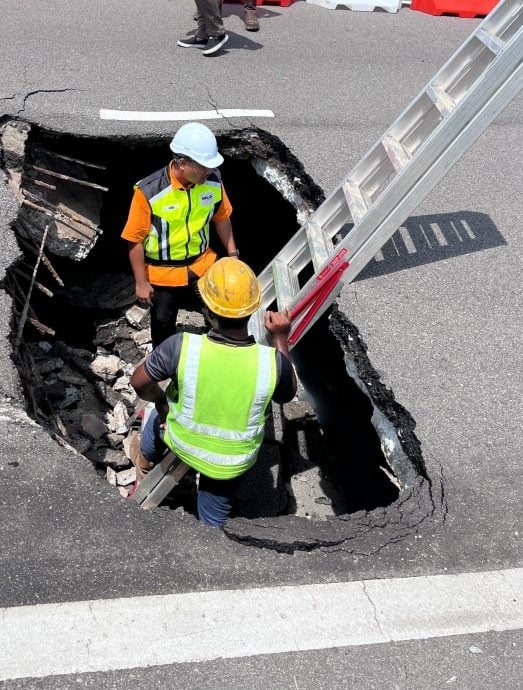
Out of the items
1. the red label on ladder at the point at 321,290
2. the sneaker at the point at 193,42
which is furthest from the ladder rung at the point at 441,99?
the sneaker at the point at 193,42

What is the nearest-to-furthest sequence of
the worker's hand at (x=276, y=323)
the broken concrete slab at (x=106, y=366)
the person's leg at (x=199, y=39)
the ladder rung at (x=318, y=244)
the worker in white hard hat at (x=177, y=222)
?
the worker's hand at (x=276, y=323) → the worker in white hard hat at (x=177, y=222) → the ladder rung at (x=318, y=244) → the broken concrete slab at (x=106, y=366) → the person's leg at (x=199, y=39)

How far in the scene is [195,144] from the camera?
3934 millimetres

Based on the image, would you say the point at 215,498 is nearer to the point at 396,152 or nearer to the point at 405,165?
the point at 405,165

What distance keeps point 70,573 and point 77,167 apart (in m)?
3.76

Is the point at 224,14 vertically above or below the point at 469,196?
below

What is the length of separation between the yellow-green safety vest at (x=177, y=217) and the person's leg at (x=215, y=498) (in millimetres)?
1618

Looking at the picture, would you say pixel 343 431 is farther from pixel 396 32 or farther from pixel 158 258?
pixel 396 32

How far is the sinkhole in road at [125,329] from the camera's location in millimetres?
4773

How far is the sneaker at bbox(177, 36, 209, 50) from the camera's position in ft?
24.1

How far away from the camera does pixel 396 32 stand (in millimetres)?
8812

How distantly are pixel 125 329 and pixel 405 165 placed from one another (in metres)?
3.34

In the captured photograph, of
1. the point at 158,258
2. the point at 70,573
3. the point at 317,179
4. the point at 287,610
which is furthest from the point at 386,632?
the point at 317,179

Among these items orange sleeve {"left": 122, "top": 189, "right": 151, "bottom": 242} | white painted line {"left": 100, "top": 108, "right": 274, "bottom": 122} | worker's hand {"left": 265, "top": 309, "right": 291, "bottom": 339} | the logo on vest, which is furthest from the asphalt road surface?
the logo on vest

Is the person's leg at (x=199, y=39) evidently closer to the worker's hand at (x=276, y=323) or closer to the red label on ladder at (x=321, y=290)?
the red label on ladder at (x=321, y=290)
